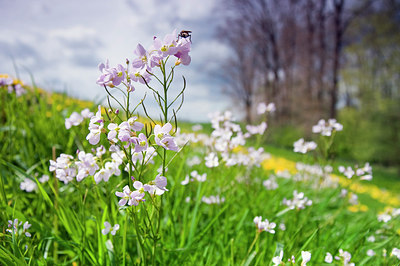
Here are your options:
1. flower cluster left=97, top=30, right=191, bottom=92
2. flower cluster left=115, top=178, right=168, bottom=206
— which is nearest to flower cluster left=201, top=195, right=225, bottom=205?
flower cluster left=115, top=178, right=168, bottom=206

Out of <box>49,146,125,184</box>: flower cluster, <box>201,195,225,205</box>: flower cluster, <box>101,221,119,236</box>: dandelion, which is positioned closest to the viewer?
<box>49,146,125,184</box>: flower cluster

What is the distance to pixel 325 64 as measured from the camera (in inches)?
622

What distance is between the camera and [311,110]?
1442 cm

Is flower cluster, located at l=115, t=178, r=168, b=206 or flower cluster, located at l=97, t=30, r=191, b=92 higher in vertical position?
flower cluster, located at l=97, t=30, r=191, b=92

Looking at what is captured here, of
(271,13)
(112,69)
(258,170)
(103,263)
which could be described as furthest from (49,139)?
(271,13)

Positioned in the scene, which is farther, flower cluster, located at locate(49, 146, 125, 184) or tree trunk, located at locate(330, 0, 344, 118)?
tree trunk, located at locate(330, 0, 344, 118)

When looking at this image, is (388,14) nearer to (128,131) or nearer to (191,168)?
(191,168)

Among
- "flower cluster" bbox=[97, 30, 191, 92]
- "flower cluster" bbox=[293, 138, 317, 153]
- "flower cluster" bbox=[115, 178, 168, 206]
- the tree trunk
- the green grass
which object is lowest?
the green grass

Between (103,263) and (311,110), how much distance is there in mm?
14375

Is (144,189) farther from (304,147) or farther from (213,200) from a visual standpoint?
(304,147)

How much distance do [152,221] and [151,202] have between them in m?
0.22

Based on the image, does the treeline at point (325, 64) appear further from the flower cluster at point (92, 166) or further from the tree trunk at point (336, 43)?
the flower cluster at point (92, 166)

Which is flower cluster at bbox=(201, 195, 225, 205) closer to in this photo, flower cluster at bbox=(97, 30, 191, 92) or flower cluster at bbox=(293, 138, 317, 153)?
flower cluster at bbox=(293, 138, 317, 153)

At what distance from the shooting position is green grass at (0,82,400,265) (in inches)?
54.9
